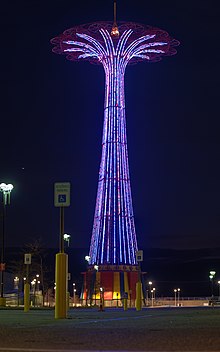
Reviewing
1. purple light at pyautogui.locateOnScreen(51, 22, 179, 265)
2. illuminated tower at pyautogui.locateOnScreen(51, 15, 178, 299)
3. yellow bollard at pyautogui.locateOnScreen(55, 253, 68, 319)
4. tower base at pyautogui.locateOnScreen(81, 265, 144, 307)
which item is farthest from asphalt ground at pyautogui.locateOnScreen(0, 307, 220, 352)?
tower base at pyautogui.locateOnScreen(81, 265, 144, 307)

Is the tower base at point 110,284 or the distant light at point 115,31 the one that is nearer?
the distant light at point 115,31

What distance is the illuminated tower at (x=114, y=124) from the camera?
6394cm

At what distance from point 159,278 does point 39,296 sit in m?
95.9

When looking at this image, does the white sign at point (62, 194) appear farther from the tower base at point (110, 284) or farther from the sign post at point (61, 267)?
the tower base at point (110, 284)

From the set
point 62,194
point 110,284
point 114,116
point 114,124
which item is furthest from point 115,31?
point 62,194

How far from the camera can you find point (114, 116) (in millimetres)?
67562

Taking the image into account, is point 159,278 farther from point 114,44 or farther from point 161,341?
point 161,341

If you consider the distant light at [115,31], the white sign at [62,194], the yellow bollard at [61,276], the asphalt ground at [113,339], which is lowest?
the asphalt ground at [113,339]

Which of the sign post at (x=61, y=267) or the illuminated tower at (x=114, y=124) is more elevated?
the illuminated tower at (x=114, y=124)

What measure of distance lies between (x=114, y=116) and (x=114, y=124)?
68 centimetres

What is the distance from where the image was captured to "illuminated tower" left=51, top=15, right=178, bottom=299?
210ft

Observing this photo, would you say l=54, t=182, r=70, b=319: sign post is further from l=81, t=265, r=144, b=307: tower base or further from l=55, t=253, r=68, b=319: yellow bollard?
l=81, t=265, r=144, b=307: tower base

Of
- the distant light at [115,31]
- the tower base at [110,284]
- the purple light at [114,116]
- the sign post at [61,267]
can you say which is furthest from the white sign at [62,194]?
the tower base at [110,284]

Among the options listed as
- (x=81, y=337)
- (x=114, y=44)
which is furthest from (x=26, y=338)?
(x=114, y=44)
